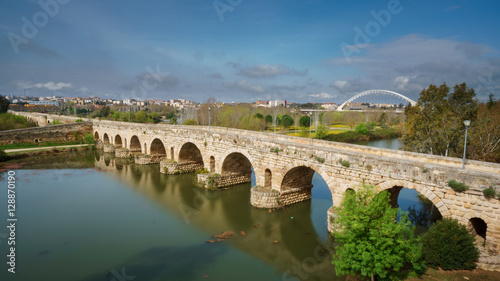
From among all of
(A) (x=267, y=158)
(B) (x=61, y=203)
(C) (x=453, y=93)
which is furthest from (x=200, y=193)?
(C) (x=453, y=93)

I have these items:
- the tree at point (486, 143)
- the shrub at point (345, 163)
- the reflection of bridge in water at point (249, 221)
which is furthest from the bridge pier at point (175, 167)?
the tree at point (486, 143)

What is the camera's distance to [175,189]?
59.4 ft

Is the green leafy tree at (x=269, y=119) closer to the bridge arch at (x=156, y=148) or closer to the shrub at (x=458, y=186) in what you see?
the bridge arch at (x=156, y=148)

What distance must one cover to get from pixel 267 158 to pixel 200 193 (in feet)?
18.7

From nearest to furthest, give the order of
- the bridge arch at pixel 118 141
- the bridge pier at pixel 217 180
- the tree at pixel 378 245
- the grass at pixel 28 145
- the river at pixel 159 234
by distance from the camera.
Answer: the tree at pixel 378 245, the river at pixel 159 234, the bridge pier at pixel 217 180, the grass at pixel 28 145, the bridge arch at pixel 118 141

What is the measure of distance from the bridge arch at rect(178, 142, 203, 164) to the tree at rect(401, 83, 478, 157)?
15.4m

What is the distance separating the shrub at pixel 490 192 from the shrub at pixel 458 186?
396 mm

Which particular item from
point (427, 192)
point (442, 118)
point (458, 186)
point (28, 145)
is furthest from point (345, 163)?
point (28, 145)

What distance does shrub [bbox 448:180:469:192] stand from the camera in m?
7.52

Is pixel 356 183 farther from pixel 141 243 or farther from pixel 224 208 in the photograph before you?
pixel 141 243

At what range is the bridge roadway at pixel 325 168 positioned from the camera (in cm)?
757

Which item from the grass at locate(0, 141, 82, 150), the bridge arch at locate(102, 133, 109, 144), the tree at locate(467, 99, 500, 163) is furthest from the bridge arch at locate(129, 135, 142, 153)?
the tree at locate(467, 99, 500, 163)

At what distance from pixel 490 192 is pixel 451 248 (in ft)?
5.76

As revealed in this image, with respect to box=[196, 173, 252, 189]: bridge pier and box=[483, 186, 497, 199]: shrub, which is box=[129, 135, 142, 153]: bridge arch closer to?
box=[196, 173, 252, 189]: bridge pier
